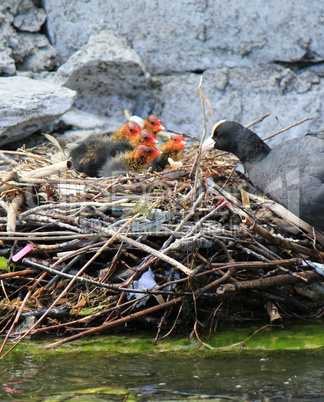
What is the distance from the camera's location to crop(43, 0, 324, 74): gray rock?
4.71m

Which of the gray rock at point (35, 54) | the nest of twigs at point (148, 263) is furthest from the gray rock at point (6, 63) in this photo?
the nest of twigs at point (148, 263)

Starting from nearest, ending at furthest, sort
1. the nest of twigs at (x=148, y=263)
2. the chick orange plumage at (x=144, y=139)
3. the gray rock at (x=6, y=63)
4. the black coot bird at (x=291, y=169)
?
the nest of twigs at (x=148, y=263) < the black coot bird at (x=291, y=169) < the chick orange plumage at (x=144, y=139) < the gray rock at (x=6, y=63)

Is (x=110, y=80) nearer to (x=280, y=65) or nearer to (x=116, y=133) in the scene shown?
(x=116, y=133)

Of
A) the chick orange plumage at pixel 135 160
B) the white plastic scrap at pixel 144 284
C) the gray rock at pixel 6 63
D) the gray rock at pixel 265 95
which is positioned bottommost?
the white plastic scrap at pixel 144 284

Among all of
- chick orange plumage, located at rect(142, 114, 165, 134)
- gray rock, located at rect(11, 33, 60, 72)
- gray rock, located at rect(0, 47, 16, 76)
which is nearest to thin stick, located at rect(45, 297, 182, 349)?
chick orange plumage, located at rect(142, 114, 165, 134)

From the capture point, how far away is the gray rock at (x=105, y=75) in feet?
15.1

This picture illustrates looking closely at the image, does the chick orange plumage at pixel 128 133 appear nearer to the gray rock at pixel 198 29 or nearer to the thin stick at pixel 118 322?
the gray rock at pixel 198 29

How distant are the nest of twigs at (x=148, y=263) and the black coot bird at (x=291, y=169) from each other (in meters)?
0.11

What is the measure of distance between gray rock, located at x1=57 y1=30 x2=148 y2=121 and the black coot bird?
1.36 m

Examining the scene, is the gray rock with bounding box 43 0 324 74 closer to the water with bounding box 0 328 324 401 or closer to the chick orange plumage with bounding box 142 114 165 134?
the chick orange plumage with bounding box 142 114 165 134

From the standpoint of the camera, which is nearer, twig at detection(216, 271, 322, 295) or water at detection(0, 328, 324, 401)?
water at detection(0, 328, 324, 401)

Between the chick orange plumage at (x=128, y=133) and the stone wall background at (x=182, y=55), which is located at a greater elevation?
the stone wall background at (x=182, y=55)

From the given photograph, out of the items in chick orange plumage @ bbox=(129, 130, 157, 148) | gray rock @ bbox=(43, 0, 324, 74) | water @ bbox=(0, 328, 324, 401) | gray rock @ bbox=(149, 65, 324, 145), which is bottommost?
water @ bbox=(0, 328, 324, 401)

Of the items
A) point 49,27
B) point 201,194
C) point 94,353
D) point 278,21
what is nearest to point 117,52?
point 49,27
